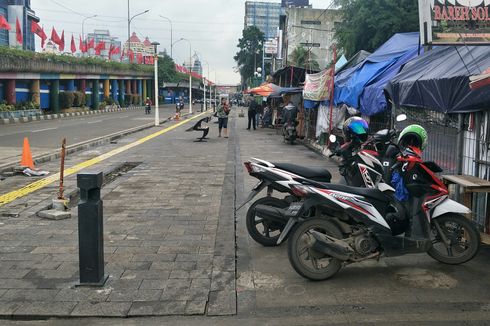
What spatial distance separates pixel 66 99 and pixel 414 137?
43008 millimetres

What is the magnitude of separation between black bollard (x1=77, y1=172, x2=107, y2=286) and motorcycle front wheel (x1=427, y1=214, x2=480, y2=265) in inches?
127

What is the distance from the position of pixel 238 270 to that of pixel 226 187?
14.6ft

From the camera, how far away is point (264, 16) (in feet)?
347

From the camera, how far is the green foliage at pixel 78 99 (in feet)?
151

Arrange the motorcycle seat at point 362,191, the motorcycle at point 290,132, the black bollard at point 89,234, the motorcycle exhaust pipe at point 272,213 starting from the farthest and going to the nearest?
the motorcycle at point 290,132 < the motorcycle exhaust pipe at point 272,213 < the motorcycle seat at point 362,191 < the black bollard at point 89,234

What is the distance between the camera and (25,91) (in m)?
38.5

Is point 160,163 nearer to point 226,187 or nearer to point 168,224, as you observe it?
point 226,187

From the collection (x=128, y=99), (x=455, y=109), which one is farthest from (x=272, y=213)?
(x=128, y=99)

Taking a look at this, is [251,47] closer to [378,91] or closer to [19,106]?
[19,106]

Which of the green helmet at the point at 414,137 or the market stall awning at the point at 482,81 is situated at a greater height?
the market stall awning at the point at 482,81

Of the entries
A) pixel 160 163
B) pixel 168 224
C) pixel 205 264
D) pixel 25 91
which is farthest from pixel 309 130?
pixel 25 91

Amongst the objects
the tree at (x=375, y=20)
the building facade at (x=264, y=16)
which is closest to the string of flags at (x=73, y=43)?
the tree at (x=375, y=20)

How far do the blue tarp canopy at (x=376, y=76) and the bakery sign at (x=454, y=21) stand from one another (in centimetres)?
360

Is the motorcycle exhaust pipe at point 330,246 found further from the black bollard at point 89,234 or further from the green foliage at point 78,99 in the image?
the green foliage at point 78,99
